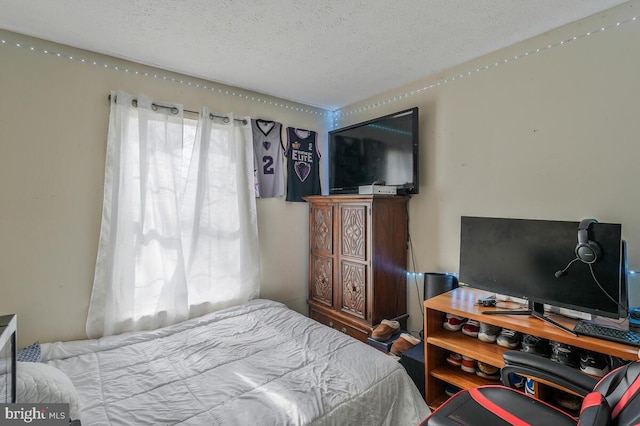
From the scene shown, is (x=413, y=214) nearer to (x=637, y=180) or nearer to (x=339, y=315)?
(x=339, y=315)

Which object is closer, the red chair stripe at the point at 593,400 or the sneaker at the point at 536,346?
the red chair stripe at the point at 593,400

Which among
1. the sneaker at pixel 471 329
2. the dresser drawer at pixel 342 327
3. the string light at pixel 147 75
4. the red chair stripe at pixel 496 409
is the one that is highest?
the string light at pixel 147 75

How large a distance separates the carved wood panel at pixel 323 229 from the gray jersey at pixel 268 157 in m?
0.44

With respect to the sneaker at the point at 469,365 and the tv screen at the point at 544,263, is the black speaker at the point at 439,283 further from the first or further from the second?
the sneaker at the point at 469,365

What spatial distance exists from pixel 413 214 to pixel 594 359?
1.50 meters

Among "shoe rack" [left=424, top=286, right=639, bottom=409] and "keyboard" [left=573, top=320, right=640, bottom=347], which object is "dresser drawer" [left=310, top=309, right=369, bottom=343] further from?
"keyboard" [left=573, top=320, right=640, bottom=347]

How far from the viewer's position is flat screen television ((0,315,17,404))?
106 centimetres

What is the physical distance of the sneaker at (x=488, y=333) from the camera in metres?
1.79

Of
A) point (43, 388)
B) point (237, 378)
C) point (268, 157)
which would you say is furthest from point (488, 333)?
point (268, 157)

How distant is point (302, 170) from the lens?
10.5 ft

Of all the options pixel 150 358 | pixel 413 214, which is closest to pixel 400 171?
pixel 413 214

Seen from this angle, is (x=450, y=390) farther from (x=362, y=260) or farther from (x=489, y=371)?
(x=362, y=260)

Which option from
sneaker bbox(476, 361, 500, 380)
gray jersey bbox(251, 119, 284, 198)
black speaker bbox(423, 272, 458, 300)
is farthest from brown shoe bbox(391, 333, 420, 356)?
gray jersey bbox(251, 119, 284, 198)

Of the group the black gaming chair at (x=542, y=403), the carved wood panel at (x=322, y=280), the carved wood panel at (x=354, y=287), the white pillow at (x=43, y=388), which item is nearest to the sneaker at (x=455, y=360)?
the black gaming chair at (x=542, y=403)
